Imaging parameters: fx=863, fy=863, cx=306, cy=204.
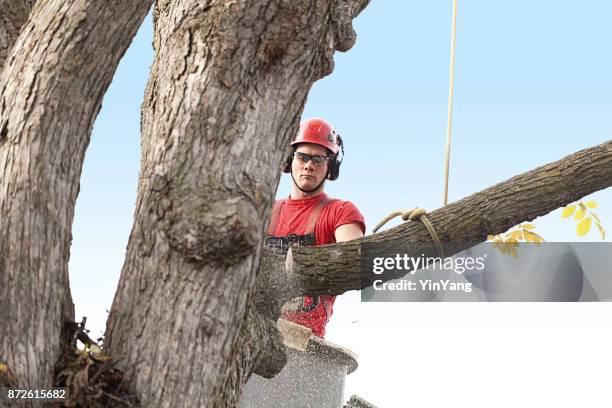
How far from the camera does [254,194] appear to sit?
254cm

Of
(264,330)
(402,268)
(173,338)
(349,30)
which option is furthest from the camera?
(402,268)

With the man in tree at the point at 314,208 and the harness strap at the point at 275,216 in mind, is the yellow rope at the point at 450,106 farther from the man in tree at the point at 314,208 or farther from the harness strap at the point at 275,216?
the harness strap at the point at 275,216

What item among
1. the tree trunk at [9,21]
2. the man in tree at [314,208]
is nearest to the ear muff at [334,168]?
the man in tree at [314,208]

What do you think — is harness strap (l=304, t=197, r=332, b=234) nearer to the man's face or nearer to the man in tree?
the man in tree

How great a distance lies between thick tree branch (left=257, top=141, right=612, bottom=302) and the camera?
393 cm

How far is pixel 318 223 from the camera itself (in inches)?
199

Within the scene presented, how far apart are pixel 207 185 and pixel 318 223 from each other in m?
2.58

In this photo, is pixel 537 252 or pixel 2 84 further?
pixel 537 252

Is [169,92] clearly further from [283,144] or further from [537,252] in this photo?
[537,252]

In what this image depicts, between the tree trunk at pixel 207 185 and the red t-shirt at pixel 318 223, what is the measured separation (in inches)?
77.8

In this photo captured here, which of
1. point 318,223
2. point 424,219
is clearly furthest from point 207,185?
point 318,223

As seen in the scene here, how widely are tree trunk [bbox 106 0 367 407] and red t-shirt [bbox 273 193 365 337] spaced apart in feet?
6.48

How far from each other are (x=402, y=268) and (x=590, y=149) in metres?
1.10

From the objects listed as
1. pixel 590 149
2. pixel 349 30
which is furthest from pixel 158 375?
pixel 590 149
